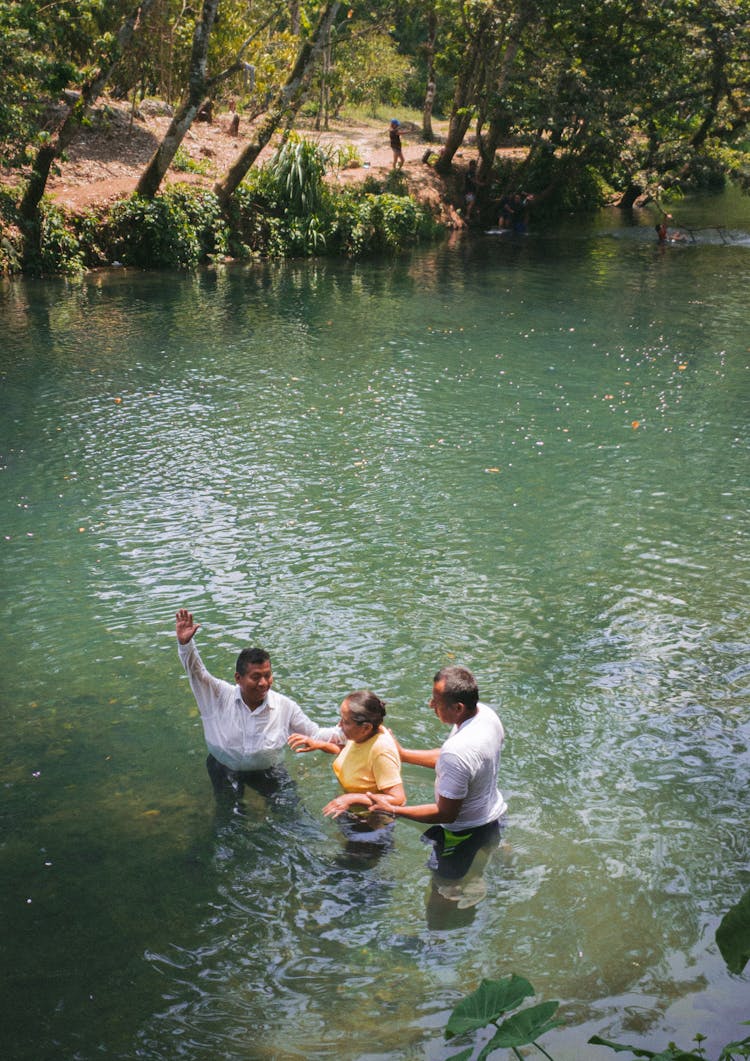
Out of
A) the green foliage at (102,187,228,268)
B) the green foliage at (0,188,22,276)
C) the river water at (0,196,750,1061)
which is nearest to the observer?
the river water at (0,196,750,1061)

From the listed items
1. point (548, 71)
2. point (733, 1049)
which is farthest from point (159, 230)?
point (733, 1049)

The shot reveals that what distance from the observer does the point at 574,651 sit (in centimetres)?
964

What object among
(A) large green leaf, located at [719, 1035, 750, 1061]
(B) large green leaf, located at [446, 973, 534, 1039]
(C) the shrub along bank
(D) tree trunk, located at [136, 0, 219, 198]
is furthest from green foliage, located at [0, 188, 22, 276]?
(A) large green leaf, located at [719, 1035, 750, 1061]

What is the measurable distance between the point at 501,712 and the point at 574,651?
1334mm

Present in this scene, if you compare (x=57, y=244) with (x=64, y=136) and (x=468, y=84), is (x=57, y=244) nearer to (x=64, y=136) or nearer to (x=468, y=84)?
(x=64, y=136)

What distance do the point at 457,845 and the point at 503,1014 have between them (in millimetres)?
2785

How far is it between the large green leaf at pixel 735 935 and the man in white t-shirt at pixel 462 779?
8.37 ft

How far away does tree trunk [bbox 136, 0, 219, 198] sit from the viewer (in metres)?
25.8

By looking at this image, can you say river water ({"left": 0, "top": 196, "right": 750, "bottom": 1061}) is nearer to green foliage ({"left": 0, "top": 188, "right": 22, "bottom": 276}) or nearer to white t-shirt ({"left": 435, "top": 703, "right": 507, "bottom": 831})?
white t-shirt ({"left": 435, "top": 703, "right": 507, "bottom": 831})

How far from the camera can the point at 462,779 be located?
5.86 m

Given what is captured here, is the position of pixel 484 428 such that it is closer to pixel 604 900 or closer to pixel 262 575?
pixel 262 575

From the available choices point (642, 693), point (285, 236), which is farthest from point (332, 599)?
point (285, 236)

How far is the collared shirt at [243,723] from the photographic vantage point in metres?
6.70

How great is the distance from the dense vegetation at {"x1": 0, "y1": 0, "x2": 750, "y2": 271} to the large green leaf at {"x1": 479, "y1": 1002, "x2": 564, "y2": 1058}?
24.5 metres
